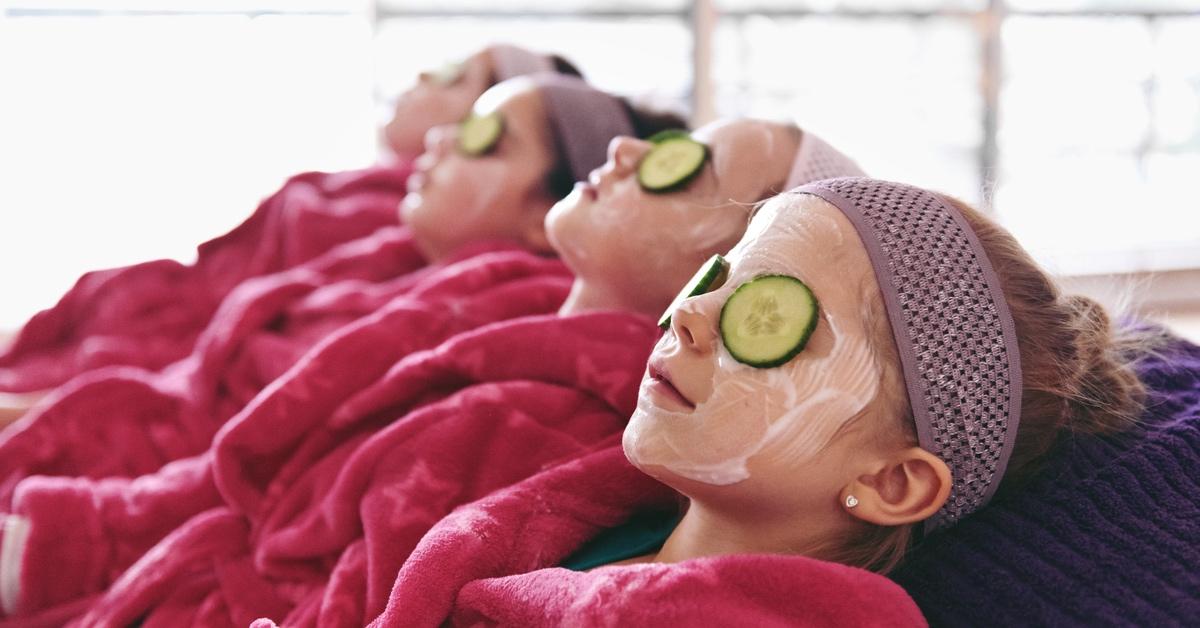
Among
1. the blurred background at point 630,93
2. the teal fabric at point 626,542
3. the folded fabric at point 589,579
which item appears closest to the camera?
the folded fabric at point 589,579

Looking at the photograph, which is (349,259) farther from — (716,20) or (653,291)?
(716,20)

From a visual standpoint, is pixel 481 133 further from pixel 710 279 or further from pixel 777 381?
pixel 777 381

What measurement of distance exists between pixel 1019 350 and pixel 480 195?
3.71 feet

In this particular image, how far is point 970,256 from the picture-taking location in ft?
3.12

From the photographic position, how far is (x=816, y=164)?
1.30 meters

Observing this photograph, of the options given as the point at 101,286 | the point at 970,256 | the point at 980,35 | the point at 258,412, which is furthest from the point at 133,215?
the point at 970,256

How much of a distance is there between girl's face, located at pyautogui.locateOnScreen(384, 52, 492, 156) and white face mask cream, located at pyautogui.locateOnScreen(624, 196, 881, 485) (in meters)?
1.60

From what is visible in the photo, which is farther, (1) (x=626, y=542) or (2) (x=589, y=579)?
(1) (x=626, y=542)

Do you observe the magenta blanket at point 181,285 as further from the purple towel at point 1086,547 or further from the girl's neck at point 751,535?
the purple towel at point 1086,547

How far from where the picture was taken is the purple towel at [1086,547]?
34.8 inches

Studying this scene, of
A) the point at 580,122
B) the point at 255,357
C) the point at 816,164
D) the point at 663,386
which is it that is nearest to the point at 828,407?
the point at 663,386

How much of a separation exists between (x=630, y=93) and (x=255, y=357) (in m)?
1.85

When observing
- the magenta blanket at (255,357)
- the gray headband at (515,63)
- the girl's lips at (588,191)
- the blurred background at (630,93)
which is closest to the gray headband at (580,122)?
the magenta blanket at (255,357)

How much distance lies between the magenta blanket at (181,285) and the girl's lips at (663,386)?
1454mm
